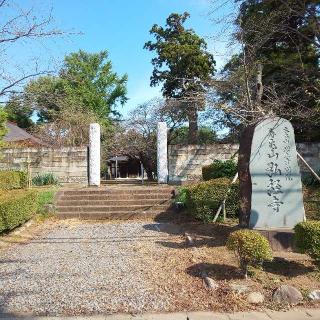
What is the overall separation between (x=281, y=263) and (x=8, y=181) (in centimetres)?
1046

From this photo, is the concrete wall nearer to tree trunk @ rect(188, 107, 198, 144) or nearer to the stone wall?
the stone wall

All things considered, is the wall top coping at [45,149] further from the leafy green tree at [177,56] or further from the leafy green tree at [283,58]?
the leafy green tree at [177,56]

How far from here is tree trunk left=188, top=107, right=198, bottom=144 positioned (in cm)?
2243

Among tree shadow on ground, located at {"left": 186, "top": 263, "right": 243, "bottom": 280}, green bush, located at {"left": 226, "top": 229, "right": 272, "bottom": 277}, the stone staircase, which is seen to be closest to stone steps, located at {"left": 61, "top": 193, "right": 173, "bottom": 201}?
the stone staircase

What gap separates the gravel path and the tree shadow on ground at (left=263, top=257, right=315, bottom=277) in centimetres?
170

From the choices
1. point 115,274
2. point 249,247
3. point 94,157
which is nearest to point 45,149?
point 94,157

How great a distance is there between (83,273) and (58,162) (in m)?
10.8

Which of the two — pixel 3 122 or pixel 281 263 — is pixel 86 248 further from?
pixel 3 122

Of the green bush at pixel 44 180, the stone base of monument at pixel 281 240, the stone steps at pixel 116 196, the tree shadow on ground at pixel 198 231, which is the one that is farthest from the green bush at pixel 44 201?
the stone base of monument at pixel 281 240

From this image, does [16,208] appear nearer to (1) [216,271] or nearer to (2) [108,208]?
(2) [108,208]

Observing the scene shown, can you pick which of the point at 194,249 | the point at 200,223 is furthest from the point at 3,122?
the point at 194,249

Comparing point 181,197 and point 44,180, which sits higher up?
point 44,180

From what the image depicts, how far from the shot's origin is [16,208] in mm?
9844

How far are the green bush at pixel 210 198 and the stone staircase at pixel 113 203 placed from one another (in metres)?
2.18
